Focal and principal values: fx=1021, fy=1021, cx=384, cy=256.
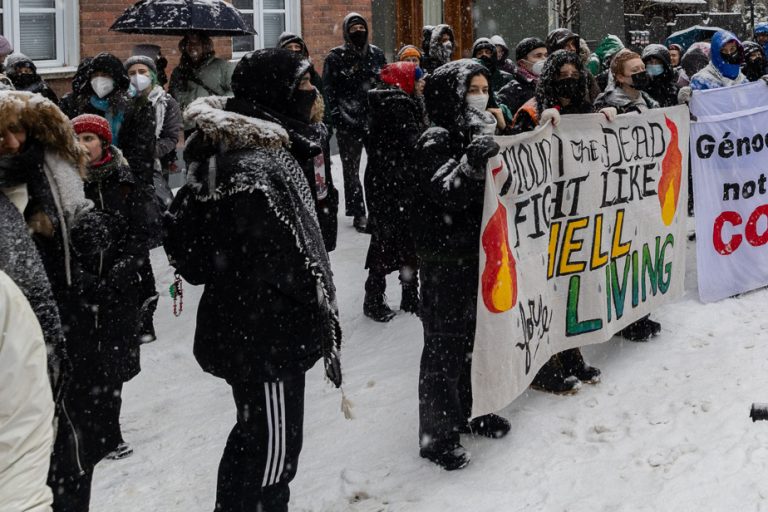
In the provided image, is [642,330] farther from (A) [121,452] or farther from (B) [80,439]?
(B) [80,439]

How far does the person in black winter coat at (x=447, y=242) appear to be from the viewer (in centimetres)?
468

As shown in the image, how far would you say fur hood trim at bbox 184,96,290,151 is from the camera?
3.66 meters

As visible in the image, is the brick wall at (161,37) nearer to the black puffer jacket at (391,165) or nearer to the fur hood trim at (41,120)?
the black puffer jacket at (391,165)

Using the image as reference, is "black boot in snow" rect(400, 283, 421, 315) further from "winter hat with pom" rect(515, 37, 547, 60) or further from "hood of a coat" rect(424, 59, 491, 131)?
"hood of a coat" rect(424, 59, 491, 131)

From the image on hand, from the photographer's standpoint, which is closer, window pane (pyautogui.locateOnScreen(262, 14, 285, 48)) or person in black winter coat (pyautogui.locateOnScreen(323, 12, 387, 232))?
person in black winter coat (pyautogui.locateOnScreen(323, 12, 387, 232))

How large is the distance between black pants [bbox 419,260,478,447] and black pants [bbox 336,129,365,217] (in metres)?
5.10

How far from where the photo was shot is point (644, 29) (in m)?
23.4

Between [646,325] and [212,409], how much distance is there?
8.98ft

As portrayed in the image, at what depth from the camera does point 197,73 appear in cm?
906

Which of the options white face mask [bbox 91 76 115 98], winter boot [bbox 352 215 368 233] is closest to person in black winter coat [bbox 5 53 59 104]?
white face mask [bbox 91 76 115 98]

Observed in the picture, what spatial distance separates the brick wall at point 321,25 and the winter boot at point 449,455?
9.40m

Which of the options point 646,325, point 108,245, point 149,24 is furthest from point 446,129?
point 149,24

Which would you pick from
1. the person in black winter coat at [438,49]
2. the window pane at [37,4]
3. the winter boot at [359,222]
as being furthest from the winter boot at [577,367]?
the window pane at [37,4]

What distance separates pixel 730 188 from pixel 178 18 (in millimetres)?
4654
